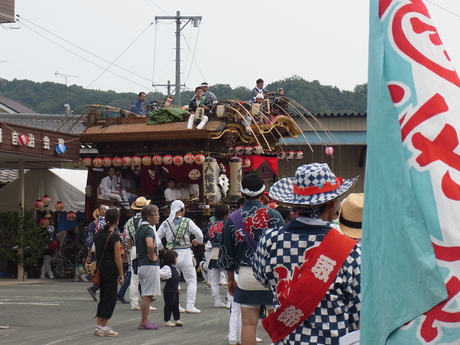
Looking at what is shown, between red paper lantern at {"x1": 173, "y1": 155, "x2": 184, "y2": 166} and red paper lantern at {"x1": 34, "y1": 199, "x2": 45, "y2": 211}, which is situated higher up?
red paper lantern at {"x1": 173, "y1": 155, "x2": 184, "y2": 166}

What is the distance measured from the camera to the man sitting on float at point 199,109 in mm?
23073

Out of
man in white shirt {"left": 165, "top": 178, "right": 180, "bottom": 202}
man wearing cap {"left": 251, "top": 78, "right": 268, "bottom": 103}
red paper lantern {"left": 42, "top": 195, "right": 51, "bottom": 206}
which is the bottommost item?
→ red paper lantern {"left": 42, "top": 195, "right": 51, "bottom": 206}

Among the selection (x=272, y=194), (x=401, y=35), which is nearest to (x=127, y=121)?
(x=272, y=194)

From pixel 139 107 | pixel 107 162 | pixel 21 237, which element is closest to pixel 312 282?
pixel 21 237

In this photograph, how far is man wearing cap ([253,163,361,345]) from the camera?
16.1 feet

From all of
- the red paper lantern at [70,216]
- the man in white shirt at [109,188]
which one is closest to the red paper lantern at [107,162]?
the man in white shirt at [109,188]

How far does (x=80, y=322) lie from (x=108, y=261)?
2.40 metres

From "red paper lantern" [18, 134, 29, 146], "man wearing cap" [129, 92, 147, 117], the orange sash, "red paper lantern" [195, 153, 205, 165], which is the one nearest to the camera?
the orange sash

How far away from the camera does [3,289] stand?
19672 mm

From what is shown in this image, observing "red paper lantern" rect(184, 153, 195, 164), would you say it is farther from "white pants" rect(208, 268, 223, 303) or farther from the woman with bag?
the woman with bag

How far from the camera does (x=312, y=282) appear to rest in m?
4.92

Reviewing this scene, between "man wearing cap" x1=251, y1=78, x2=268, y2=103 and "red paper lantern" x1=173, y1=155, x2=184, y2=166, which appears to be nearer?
"red paper lantern" x1=173, y1=155, x2=184, y2=166

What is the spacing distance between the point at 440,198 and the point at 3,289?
1812 cm

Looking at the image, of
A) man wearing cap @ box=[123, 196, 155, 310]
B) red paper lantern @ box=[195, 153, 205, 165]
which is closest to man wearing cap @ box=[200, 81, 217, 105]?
red paper lantern @ box=[195, 153, 205, 165]
